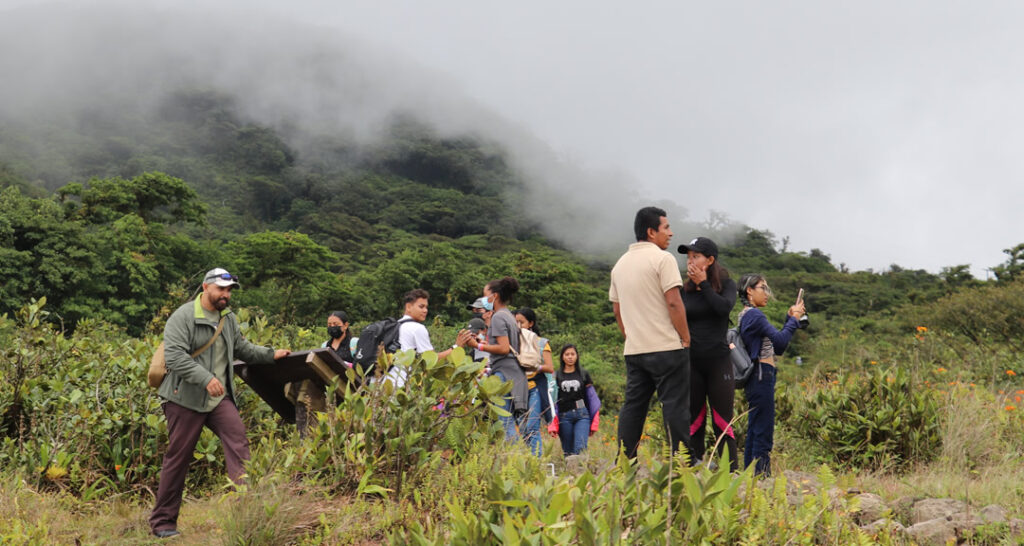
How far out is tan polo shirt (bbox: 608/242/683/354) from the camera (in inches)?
176

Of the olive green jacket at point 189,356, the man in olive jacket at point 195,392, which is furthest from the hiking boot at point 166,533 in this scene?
the olive green jacket at point 189,356

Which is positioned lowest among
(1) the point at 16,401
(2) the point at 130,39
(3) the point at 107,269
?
(3) the point at 107,269

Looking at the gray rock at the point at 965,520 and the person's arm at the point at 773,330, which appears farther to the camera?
the person's arm at the point at 773,330

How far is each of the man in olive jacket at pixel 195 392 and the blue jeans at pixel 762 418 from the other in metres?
3.15

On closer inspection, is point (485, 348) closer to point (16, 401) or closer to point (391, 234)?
point (16, 401)

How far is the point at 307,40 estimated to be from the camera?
398 feet

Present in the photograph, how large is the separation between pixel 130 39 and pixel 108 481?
122607 millimetres

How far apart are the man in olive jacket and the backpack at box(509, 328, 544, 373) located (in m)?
2.29

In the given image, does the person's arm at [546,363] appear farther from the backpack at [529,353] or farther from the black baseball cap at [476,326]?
the black baseball cap at [476,326]

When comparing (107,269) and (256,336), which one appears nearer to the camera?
(256,336)

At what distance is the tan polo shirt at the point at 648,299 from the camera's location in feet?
14.6

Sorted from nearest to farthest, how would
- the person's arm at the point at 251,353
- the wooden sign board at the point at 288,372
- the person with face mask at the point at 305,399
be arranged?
the wooden sign board at the point at 288,372
the person's arm at the point at 251,353
the person with face mask at the point at 305,399

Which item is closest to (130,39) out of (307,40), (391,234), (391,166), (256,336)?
(307,40)

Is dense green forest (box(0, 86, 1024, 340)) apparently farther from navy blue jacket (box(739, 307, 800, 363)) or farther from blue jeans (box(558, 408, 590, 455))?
navy blue jacket (box(739, 307, 800, 363))
